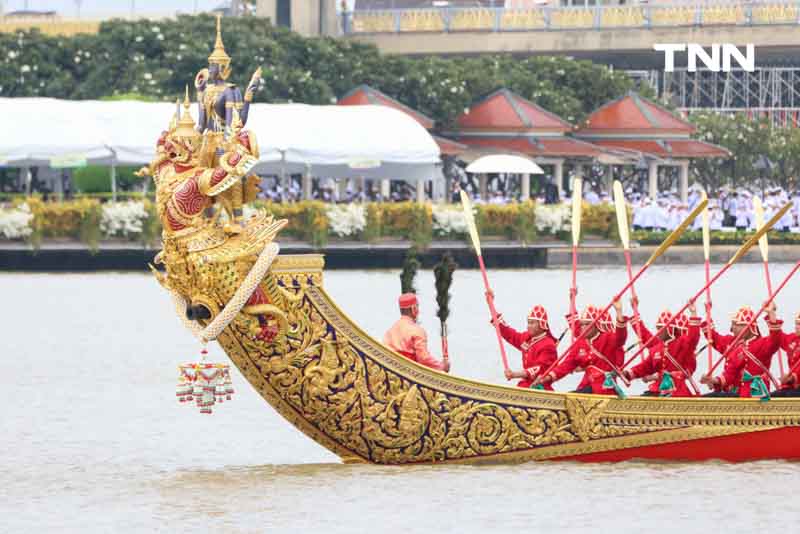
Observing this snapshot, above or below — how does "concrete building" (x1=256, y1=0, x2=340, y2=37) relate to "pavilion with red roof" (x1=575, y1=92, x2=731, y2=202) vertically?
above

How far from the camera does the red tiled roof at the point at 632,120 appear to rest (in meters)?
56.8

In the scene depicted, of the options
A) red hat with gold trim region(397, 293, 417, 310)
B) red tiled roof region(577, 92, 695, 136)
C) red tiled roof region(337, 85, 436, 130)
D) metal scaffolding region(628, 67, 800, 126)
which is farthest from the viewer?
metal scaffolding region(628, 67, 800, 126)

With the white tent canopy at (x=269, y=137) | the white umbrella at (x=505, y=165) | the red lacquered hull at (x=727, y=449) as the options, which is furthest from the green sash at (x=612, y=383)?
the white umbrella at (x=505, y=165)

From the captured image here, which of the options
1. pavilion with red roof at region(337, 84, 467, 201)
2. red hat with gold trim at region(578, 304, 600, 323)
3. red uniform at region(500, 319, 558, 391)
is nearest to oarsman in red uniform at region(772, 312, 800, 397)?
red hat with gold trim at region(578, 304, 600, 323)

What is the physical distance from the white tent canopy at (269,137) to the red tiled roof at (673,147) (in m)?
11.8

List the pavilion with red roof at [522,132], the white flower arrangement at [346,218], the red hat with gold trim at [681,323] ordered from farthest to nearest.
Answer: the pavilion with red roof at [522,132]
the white flower arrangement at [346,218]
the red hat with gold trim at [681,323]

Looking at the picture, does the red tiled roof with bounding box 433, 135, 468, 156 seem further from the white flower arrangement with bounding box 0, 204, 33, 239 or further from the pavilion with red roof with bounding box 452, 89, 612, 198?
the white flower arrangement with bounding box 0, 204, 33, 239

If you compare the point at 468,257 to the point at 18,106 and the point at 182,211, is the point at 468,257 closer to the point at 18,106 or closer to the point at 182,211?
the point at 18,106

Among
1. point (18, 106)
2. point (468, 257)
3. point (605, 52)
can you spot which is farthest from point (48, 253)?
point (605, 52)

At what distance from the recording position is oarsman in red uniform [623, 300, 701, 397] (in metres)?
16.9

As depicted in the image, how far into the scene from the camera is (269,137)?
43.0 metres

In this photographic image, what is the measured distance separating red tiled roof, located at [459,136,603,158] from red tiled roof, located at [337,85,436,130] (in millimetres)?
1816

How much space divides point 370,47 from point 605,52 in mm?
17304

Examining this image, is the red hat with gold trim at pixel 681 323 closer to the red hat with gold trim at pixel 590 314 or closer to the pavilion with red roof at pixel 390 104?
the red hat with gold trim at pixel 590 314
